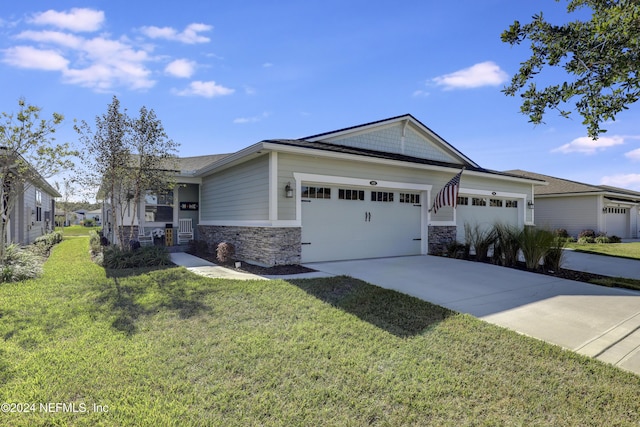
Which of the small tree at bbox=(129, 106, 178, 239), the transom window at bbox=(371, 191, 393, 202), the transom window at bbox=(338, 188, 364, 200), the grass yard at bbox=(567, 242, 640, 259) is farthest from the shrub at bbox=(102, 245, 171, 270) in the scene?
the grass yard at bbox=(567, 242, 640, 259)

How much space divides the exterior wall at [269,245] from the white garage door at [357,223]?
1.47 ft

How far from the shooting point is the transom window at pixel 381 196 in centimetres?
1058

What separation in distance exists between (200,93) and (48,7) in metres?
3.92

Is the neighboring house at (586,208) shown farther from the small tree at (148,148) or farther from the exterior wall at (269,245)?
the small tree at (148,148)

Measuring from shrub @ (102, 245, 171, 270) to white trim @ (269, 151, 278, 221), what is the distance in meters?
3.50

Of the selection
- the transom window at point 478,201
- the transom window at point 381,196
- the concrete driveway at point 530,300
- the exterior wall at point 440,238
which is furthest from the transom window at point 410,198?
the transom window at point 478,201

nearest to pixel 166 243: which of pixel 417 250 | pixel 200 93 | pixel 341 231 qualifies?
pixel 200 93

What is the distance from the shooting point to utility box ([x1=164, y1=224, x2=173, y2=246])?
13469 mm

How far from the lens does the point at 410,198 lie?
11469 millimetres

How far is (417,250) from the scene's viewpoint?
11586 mm

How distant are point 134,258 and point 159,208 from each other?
4.75 metres

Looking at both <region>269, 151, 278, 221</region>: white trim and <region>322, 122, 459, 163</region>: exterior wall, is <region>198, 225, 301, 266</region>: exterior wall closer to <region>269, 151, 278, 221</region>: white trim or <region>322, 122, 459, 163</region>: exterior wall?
<region>269, 151, 278, 221</region>: white trim

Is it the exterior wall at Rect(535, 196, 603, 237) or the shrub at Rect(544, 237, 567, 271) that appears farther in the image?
the exterior wall at Rect(535, 196, 603, 237)

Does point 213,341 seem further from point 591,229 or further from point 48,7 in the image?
point 591,229
